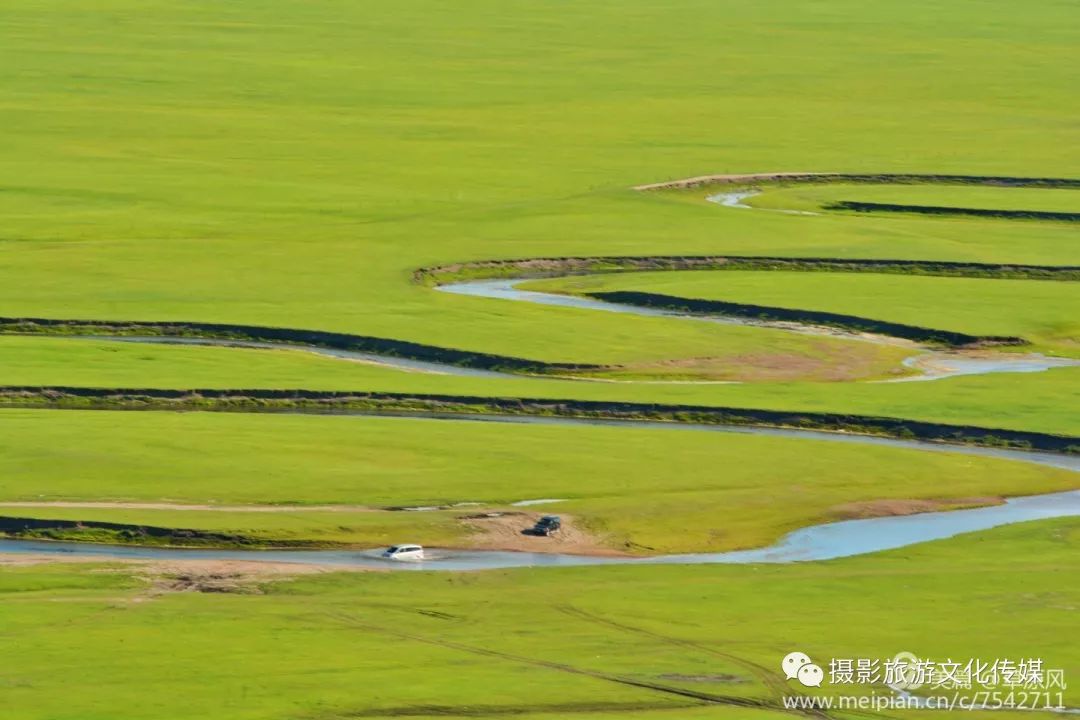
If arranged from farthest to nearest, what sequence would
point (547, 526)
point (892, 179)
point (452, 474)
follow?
point (892, 179) → point (452, 474) → point (547, 526)

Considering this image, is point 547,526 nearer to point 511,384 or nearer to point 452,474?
point 452,474

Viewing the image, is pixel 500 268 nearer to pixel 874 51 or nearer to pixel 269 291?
pixel 269 291

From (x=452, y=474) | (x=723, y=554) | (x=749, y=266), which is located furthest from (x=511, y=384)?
(x=749, y=266)

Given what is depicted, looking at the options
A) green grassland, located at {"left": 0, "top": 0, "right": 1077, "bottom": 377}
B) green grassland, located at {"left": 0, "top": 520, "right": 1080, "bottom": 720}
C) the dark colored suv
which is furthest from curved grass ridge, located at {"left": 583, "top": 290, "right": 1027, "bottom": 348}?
the dark colored suv

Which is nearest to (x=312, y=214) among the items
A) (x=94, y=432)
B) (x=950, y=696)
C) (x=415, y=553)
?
(x=94, y=432)

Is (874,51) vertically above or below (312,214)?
above

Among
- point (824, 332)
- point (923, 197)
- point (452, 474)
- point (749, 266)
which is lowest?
point (452, 474)
